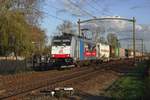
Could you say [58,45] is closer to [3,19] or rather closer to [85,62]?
[3,19]

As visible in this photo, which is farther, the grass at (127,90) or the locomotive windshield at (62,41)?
the locomotive windshield at (62,41)

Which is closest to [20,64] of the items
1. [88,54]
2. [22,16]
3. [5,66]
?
[5,66]

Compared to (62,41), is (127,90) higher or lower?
lower

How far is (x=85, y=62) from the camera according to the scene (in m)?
50.6

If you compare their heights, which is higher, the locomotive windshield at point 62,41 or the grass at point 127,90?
the locomotive windshield at point 62,41

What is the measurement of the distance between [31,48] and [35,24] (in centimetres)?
908

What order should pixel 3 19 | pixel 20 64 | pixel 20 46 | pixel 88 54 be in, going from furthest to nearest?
pixel 88 54
pixel 20 64
pixel 20 46
pixel 3 19

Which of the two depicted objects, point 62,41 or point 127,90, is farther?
point 62,41

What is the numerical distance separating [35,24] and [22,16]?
324 inches

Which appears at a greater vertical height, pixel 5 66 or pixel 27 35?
pixel 27 35

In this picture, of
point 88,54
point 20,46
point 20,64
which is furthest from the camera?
point 88,54

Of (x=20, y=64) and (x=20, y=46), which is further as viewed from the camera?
(x=20, y=64)

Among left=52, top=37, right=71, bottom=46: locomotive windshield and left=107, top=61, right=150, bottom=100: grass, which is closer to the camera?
left=107, top=61, right=150, bottom=100: grass

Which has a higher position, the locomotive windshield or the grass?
the locomotive windshield
